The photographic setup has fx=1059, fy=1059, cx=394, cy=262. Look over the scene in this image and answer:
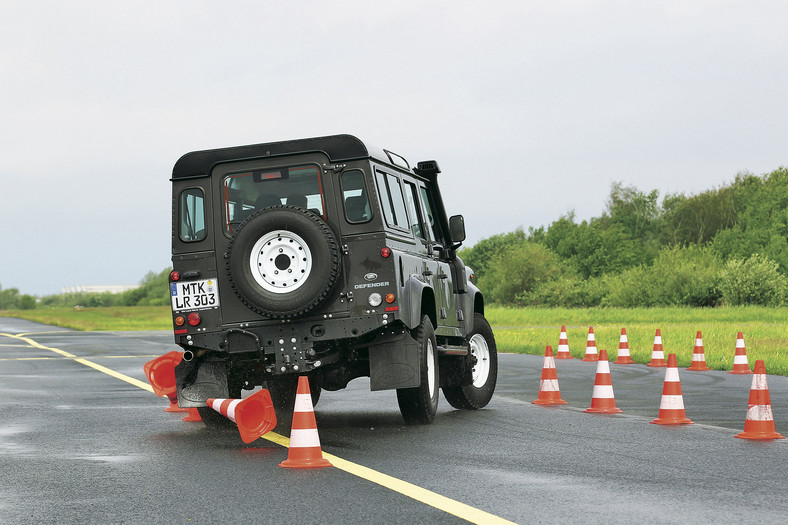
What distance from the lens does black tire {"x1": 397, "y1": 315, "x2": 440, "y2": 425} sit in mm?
10211

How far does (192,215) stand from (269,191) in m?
→ 0.81

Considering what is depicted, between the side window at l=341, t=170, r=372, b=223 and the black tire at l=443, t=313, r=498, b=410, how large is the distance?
283 cm

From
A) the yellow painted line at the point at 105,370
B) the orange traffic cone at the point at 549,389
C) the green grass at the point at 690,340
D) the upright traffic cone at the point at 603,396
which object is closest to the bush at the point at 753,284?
the green grass at the point at 690,340

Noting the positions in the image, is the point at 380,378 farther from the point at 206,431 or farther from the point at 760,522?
the point at 760,522

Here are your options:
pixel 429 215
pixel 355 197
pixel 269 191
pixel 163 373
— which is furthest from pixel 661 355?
pixel 269 191

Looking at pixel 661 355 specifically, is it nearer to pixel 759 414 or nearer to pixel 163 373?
pixel 759 414

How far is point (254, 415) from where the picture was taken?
361 inches

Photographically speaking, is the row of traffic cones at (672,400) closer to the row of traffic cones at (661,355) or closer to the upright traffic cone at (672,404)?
the upright traffic cone at (672,404)

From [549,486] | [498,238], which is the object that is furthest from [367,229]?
[498,238]

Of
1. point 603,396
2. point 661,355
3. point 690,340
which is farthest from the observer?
point 690,340

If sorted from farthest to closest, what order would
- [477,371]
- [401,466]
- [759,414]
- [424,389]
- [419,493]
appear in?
[477,371], [424,389], [759,414], [401,466], [419,493]

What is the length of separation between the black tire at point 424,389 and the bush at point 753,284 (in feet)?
176

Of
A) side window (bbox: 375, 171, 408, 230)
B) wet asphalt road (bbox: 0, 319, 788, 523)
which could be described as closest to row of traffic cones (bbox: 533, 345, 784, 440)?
wet asphalt road (bbox: 0, 319, 788, 523)

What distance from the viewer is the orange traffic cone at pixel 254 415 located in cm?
894
